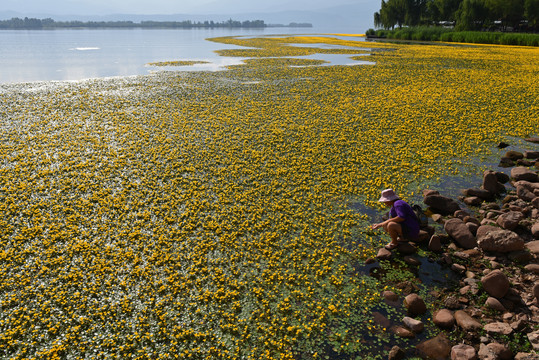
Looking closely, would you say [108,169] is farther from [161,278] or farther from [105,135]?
[161,278]

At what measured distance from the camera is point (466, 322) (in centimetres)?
777

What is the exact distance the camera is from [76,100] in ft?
90.3

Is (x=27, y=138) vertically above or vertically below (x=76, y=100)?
below

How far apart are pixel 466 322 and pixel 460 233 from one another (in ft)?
12.3

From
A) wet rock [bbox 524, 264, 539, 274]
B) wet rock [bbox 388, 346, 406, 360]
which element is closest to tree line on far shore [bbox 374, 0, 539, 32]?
wet rock [bbox 524, 264, 539, 274]

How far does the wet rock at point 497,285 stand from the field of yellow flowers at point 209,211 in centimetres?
266

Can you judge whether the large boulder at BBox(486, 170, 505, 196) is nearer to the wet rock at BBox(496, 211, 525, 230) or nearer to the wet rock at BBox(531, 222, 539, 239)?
the wet rock at BBox(496, 211, 525, 230)

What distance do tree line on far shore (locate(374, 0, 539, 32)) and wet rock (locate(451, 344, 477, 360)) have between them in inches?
4234

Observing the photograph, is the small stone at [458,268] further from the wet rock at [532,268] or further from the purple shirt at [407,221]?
the wet rock at [532,268]

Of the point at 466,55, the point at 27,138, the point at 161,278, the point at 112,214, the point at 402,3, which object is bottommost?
the point at 161,278

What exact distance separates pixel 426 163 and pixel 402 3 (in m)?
121

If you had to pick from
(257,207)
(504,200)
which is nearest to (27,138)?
(257,207)

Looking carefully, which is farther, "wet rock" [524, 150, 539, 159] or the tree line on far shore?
the tree line on far shore

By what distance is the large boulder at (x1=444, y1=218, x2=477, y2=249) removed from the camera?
1058cm
